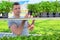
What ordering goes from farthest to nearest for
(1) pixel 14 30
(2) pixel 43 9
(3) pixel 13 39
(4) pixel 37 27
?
1. (4) pixel 37 27
2. (1) pixel 14 30
3. (2) pixel 43 9
4. (3) pixel 13 39

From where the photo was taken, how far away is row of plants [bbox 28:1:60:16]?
1.44m

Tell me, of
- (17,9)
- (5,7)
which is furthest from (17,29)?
(5,7)

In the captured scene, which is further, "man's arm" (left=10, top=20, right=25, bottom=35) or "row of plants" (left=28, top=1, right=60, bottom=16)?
"man's arm" (left=10, top=20, right=25, bottom=35)

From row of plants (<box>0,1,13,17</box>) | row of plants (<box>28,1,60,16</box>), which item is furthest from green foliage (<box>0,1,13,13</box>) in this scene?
row of plants (<box>28,1,60,16</box>)

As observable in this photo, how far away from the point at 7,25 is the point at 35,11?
65cm

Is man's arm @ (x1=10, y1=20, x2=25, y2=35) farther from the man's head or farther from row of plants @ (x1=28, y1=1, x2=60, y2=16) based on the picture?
row of plants @ (x1=28, y1=1, x2=60, y2=16)

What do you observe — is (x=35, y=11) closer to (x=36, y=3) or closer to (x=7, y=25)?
(x=36, y=3)

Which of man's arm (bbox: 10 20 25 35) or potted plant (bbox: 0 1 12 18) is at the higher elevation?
potted plant (bbox: 0 1 12 18)

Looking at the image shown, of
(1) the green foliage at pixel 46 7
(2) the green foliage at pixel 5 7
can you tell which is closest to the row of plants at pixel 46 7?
(1) the green foliage at pixel 46 7

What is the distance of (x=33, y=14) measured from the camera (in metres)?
1.50

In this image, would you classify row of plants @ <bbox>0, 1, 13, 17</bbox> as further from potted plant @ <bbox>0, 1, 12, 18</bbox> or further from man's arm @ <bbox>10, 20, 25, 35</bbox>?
man's arm @ <bbox>10, 20, 25, 35</bbox>

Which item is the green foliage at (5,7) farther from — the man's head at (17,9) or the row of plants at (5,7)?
the man's head at (17,9)

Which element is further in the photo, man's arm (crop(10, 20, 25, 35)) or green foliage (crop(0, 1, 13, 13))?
man's arm (crop(10, 20, 25, 35))

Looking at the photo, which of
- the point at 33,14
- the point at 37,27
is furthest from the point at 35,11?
the point at 37,27
